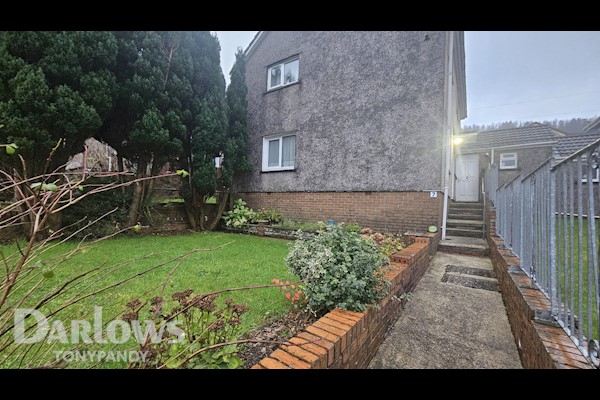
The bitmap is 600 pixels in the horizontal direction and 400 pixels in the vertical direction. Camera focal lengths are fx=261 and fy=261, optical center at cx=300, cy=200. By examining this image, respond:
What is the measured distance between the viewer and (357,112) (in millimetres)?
7816

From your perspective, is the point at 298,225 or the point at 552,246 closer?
the point at 552,246

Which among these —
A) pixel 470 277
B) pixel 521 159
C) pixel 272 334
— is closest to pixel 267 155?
pixel 470 277

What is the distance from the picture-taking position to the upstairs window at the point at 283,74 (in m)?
9.46

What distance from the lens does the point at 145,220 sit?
317 inches

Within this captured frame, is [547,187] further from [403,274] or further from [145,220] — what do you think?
[145,220]

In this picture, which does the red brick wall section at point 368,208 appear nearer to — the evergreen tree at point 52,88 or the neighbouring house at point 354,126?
the neighbouring house at point 354,126

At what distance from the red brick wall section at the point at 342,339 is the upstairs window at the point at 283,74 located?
841 centimetres

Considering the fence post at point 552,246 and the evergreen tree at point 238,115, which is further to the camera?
the evergreen tree at point 238,115

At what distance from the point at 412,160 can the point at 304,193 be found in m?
3.43

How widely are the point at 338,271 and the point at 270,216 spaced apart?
648 centimetres

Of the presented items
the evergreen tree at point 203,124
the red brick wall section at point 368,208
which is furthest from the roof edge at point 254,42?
the red brick wall section at point 368,208

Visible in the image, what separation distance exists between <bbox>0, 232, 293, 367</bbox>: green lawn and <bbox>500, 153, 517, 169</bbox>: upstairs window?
14423mm

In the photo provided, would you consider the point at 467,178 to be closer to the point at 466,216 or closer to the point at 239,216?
the point at 466,216
